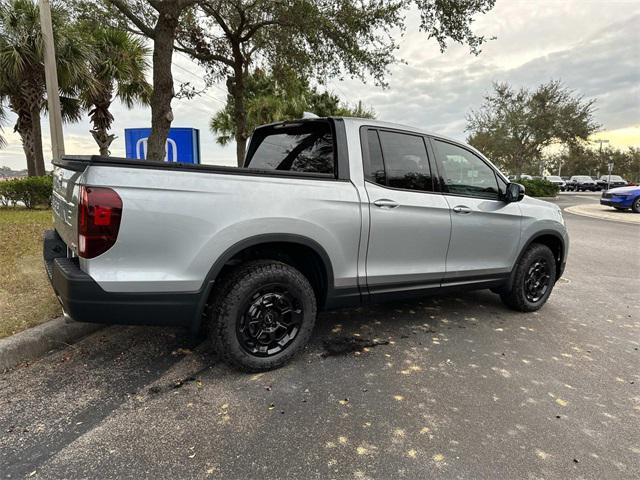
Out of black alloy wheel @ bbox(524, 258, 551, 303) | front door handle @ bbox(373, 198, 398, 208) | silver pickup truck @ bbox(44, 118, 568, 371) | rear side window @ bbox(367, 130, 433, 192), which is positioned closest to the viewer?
silver pickup truck @ bbox(44, 118, 568, 371)

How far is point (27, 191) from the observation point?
38.7 ft

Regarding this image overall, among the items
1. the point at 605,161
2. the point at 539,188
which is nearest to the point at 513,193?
the point at 539,188

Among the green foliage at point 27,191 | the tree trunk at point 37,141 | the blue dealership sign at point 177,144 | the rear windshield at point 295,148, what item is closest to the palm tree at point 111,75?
the tree trunk at point 37,141

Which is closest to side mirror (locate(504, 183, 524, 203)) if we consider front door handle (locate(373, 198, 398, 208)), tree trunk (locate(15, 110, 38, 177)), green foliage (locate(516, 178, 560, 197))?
Answer: front door handle (locate(373, 198, 398, 208))

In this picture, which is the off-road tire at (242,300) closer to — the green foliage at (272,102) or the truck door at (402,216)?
the truck door at (402,216)

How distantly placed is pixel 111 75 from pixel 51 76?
287 inches

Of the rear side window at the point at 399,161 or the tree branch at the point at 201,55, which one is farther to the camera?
the tree branch at the point at 201,55

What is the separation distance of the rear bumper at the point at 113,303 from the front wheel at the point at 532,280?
3354 mm

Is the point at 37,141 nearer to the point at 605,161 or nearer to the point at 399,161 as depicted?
the point at 399,161

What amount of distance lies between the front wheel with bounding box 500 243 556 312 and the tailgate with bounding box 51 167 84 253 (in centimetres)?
403

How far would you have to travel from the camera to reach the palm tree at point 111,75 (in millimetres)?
13602

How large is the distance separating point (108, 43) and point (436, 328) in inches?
570

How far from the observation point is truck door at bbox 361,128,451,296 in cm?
336

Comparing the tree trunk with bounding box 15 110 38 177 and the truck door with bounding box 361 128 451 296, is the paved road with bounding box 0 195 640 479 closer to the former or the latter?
the truck door with bounding box 361 128 451 296
